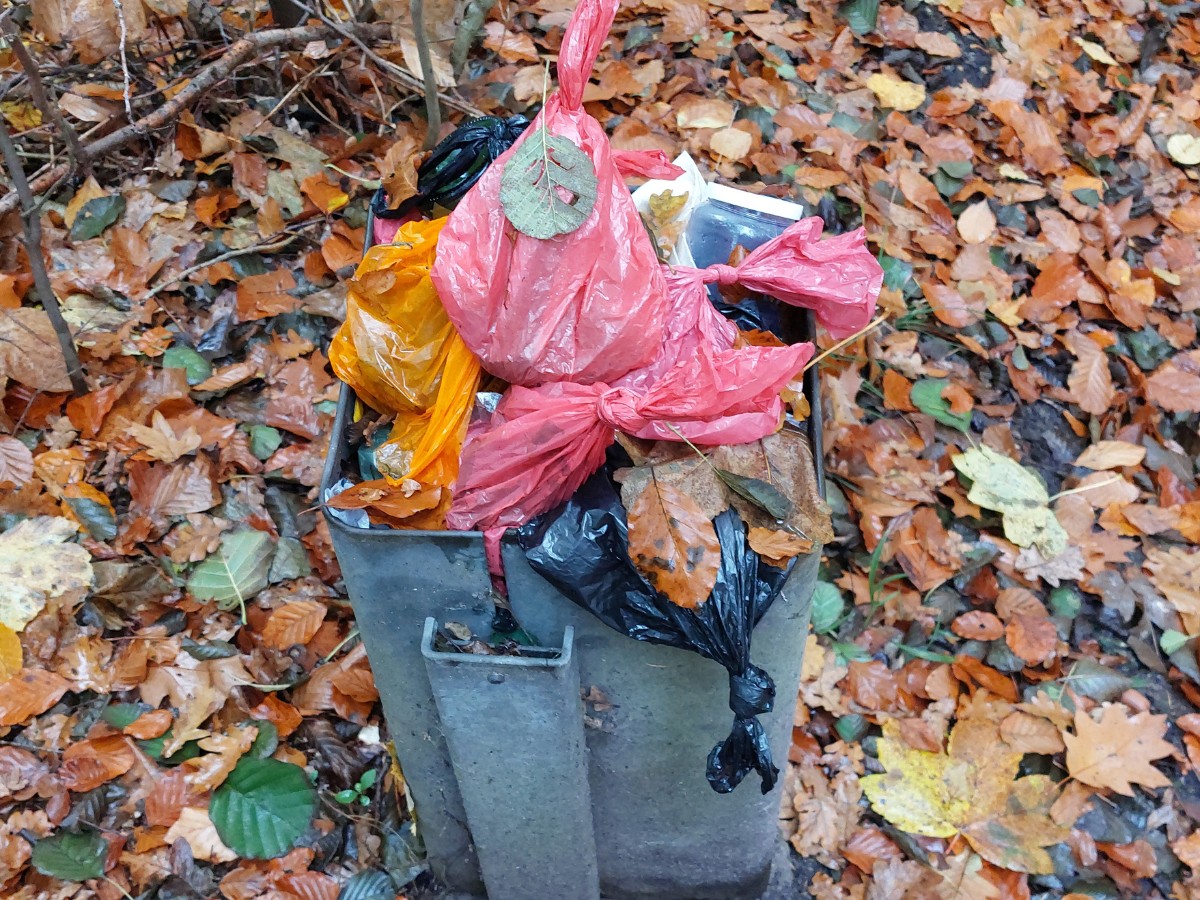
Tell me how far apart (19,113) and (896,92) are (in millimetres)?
2922

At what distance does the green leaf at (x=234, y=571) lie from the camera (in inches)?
81.2

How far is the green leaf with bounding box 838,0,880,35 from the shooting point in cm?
357

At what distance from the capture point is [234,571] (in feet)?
6.84

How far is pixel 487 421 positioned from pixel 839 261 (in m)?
0.60

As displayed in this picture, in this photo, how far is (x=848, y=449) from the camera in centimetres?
250

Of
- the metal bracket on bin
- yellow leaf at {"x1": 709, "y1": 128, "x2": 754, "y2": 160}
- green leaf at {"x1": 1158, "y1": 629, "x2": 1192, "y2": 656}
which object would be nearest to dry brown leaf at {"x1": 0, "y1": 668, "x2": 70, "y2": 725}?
the metal bracket on bin

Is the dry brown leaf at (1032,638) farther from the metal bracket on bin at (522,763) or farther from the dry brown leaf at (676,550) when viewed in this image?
the dry brown leaf at (676,550)

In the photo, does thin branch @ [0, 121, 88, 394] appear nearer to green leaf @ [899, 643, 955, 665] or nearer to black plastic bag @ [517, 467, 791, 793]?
black plastic bag @ [517, 467, 791, 793]

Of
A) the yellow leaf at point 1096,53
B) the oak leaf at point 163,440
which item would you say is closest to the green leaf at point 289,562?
the oak leaf at point 163,440

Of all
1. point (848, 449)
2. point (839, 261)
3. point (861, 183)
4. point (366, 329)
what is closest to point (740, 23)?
point (861, 183)

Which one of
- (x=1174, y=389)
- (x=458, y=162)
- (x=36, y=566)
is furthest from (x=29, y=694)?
(x=1174, y=389)

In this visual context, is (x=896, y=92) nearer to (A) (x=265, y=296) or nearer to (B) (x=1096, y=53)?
(B) (x=1096, y=53)

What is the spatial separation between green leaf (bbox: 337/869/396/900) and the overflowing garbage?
0.90m

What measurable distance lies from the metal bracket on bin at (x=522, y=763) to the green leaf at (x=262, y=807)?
0.45m
